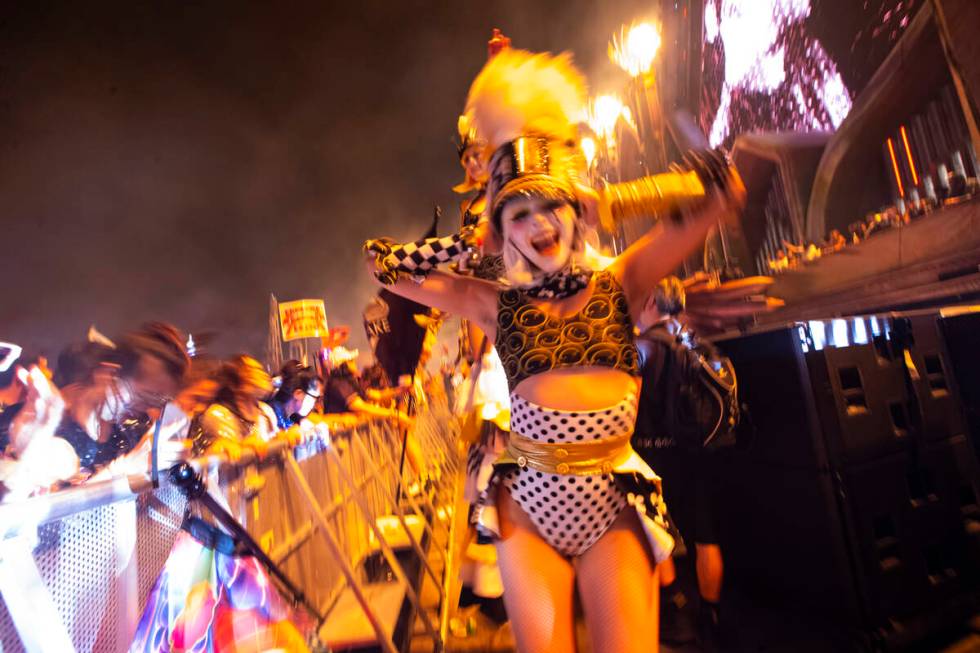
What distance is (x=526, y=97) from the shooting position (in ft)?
5.85

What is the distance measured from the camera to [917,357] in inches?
110

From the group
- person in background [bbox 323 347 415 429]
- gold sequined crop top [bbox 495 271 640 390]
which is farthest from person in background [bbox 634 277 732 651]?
person in background [bbox 323 347 415 429]

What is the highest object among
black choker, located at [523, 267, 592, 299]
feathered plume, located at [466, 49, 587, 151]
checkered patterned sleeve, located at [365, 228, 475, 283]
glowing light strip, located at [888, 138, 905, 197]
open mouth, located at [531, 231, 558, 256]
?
glowing light strip, located at [888, 138, 905, 197]

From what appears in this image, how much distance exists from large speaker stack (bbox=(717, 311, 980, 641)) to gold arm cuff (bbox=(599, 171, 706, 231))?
60.7 inches

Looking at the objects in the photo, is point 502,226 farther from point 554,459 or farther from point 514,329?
point 554,459

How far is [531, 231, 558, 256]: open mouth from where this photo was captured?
1594 millimetres

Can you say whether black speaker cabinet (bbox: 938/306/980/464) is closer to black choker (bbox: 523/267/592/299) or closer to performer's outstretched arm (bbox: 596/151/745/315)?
performer's outstretched arm (bbox: 596/151/745/315)

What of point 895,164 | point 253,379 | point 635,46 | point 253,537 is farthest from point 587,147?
point 895,164

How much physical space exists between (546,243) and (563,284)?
6.4 inches

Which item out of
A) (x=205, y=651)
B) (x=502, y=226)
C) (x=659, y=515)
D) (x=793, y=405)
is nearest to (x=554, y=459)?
(x=659, y=515)

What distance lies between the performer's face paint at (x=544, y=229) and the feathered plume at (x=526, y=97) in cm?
34

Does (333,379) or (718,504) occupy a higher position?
(333,379)

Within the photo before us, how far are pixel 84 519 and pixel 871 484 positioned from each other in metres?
3.56

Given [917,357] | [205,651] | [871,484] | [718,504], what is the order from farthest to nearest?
[718,504], [917,357], [871,484], [205,651]
